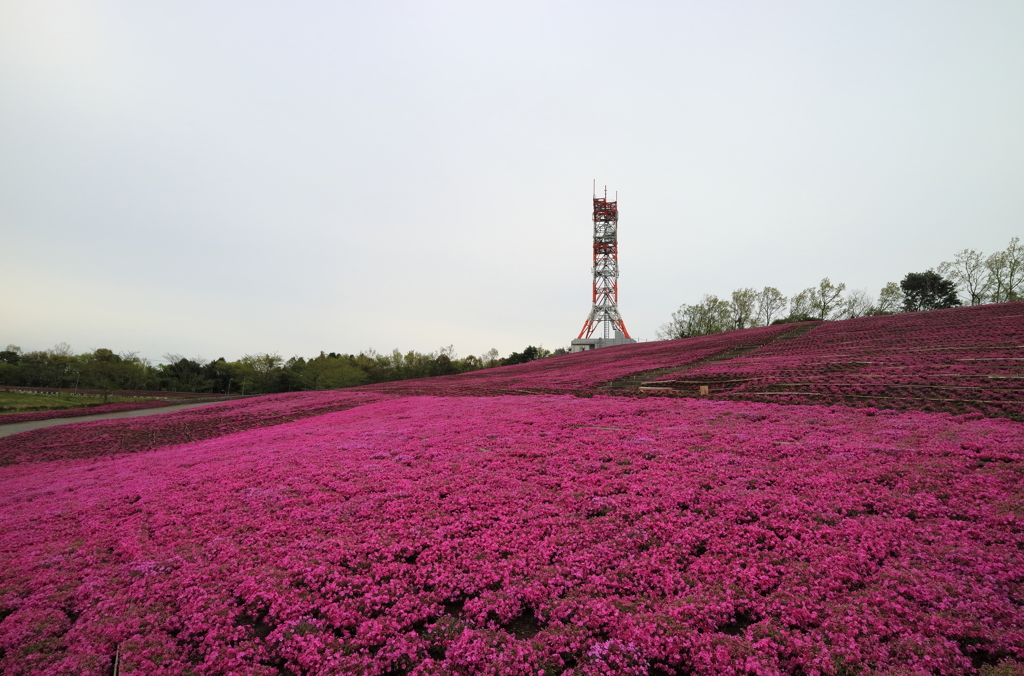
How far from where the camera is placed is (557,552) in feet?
19.0

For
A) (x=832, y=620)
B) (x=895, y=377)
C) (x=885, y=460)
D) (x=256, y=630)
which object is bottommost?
(x=256, y=630)

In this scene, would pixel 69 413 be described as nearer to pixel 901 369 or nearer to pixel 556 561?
pixel 556 561

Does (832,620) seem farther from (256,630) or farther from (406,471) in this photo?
(406,471)

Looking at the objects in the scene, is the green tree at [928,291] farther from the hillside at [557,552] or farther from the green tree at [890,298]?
the hillside at [557,552]

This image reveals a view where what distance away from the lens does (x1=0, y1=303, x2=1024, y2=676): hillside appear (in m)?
4.01

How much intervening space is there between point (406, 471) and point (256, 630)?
4.91 metres

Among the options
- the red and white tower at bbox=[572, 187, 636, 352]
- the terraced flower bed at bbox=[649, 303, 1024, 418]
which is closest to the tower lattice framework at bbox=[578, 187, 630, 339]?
the red and white tower at bbox=[572, 187, 636, 352]

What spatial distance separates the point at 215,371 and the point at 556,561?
75.8 metres

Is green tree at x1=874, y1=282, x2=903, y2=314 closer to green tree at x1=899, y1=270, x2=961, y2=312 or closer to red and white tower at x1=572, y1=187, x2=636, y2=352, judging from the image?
green tree at x1=899, y1=270, x2=961, y2=312

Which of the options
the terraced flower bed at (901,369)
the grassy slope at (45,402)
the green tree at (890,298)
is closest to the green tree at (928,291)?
the green tree at (890,298)

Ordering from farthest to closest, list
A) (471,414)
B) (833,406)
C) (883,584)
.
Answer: (471,414) → (833,406) → (883,584)

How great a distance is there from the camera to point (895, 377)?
15.2m

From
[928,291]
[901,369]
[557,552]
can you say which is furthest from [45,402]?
[928,291]

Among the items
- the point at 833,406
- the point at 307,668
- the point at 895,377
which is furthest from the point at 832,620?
the point at 895,377
